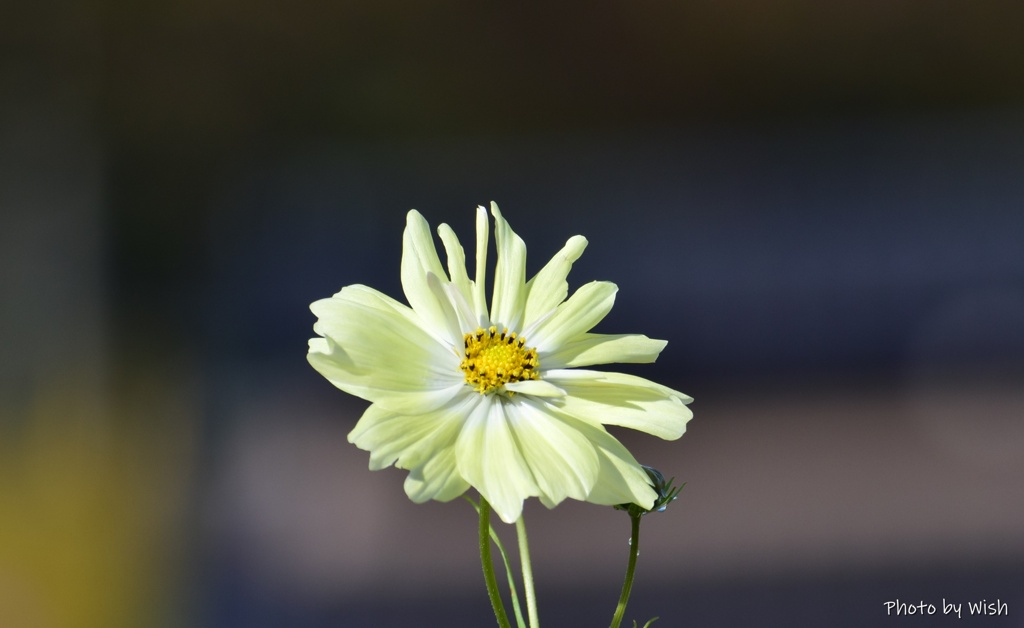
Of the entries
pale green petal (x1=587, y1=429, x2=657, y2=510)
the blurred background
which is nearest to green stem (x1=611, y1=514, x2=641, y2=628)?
pale green petal (x1=587, y1=429, x2=657, y2=510)

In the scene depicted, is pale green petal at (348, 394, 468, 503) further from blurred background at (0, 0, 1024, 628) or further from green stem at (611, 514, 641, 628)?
blurred background at (0, 0, 1024, 628)

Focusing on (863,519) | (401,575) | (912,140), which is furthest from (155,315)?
(912,140)

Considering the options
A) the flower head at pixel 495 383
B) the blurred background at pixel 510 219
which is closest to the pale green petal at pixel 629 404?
the flower head at pixel 495 383

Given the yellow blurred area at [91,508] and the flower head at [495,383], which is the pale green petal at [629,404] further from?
the yellow blurred area at [91,508]

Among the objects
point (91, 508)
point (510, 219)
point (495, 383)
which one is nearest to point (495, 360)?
point (495, 383)

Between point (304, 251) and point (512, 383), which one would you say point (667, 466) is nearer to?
point (304, 251)
